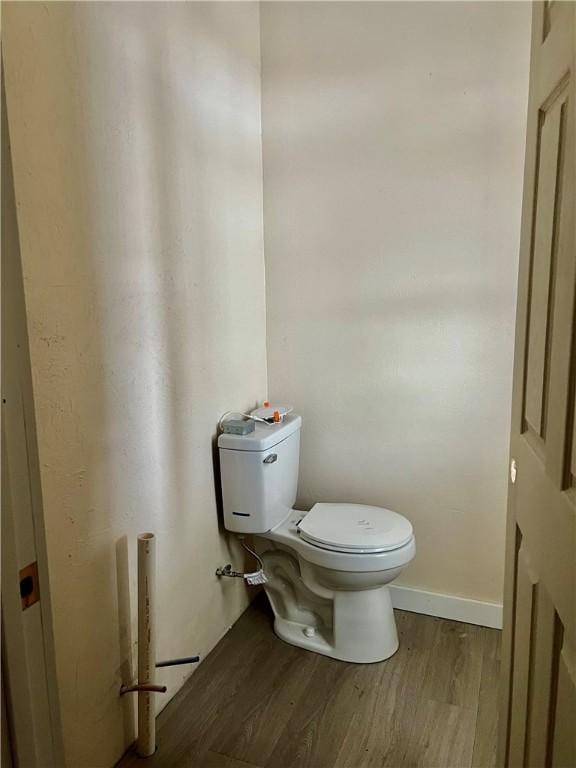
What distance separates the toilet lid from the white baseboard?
0.38 meters

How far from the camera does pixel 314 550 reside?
79.8 inches

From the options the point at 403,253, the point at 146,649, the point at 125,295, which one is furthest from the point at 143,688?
the point at 403,253

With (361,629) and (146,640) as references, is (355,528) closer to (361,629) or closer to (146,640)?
(361,629)

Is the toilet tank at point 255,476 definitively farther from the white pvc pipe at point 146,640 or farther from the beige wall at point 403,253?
the white pvc pipe at point 146,640

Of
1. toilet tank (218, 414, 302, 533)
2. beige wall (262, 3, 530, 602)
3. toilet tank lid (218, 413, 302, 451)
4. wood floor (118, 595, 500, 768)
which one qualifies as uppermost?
beige wall (262, 3, 530, 602)

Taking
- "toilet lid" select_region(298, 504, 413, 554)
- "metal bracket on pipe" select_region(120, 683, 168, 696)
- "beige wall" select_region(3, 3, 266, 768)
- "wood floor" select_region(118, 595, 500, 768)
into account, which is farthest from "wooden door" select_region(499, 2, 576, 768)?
"beige wall" select_region(3, 3, 266, 768)

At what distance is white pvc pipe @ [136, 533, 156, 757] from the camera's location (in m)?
1.56

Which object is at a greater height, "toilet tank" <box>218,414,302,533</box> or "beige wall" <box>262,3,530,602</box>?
"beige wall" <box>262,3,530,602</box>

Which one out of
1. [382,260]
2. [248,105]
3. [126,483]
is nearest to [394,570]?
[126,483]

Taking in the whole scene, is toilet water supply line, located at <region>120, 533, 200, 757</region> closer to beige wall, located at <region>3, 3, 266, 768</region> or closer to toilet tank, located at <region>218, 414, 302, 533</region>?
beige wall, located at <region>3, 3, 266, 768</region>

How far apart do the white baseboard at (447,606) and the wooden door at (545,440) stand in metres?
1.01

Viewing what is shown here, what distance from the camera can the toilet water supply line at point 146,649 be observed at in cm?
156

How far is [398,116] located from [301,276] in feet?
2.21

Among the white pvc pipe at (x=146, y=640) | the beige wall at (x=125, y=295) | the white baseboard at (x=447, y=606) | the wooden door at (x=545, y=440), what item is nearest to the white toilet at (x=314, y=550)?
the beige wall at (x=125, y=295)
